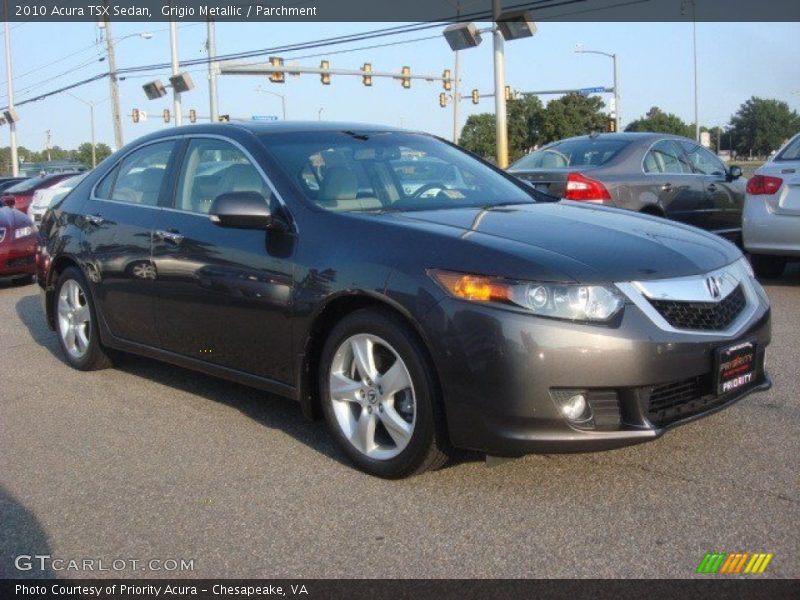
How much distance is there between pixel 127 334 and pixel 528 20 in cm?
1510

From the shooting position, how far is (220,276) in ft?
15.2

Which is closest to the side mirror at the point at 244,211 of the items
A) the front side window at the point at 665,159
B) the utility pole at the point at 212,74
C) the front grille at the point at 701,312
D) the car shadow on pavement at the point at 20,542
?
the car shadow on pavement at the point at 20,542

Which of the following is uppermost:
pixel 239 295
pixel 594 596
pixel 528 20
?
pixel 528 20

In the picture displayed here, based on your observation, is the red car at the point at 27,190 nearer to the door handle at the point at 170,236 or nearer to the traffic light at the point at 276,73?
the traffic light at the point at 276,73

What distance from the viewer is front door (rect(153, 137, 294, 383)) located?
436 centimetres

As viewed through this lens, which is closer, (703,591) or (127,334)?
(703,591)

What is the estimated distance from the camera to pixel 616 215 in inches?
181

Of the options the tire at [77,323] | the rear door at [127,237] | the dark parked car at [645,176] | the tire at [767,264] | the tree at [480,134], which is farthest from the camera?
the tree at [480,134]

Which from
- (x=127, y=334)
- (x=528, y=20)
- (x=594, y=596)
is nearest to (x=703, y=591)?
(x=594, y=596)

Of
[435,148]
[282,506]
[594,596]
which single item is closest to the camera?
[594,596]

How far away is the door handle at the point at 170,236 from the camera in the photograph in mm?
4950

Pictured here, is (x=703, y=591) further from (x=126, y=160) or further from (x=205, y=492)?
(x=126, y=160)

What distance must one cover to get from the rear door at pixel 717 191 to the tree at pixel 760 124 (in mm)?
70850

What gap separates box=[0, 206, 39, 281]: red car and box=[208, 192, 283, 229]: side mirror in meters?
7.64
